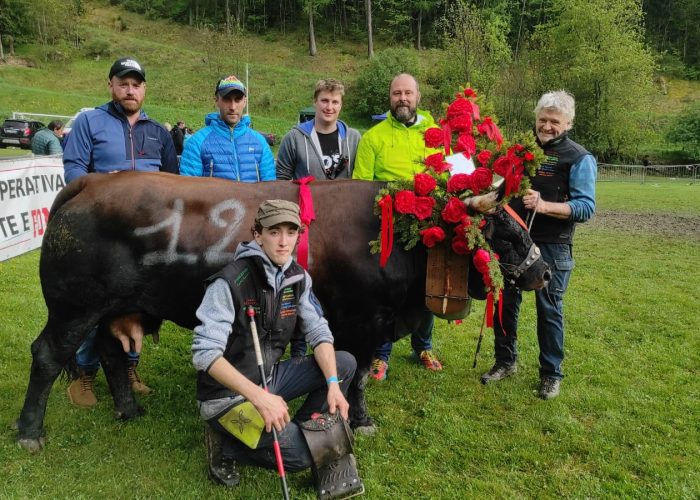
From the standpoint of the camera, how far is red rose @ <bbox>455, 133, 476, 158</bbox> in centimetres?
390

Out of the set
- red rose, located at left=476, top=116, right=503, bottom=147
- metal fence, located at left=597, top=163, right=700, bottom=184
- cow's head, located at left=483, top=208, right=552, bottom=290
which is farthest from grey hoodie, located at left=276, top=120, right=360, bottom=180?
metal fence, located at left=597, top=163, right=700, bottom=184

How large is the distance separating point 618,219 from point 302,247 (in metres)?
13.4

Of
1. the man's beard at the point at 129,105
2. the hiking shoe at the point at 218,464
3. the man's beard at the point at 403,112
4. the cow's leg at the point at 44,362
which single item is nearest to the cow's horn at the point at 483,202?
the man's beard at the point at 403,112

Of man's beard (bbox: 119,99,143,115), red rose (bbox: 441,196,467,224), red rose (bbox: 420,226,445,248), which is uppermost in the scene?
man's beard (bbox: 119,99,143,115)

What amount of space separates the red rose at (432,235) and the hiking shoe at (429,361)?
1918 mm

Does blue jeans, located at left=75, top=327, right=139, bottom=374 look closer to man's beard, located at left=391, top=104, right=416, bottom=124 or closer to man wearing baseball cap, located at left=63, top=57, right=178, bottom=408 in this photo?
man wearing baseball cap, located at left=63, top=57, right=178, bottom=408

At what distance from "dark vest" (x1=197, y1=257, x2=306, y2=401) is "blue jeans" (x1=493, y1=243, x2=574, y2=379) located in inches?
86.9

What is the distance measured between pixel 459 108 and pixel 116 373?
3.37m

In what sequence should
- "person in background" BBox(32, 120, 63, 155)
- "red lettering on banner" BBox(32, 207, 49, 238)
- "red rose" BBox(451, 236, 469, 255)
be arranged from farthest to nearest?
"person in background" BBox(32, 120, 63, 155)
"red lettering on banner" BBox(32, 207, 49, 238)
"red rose" BBox(451, 236, 469, 255)

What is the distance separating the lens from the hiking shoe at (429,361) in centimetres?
524

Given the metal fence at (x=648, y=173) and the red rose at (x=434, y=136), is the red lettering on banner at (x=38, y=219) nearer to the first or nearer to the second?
the red rose at (x=434, y=136)

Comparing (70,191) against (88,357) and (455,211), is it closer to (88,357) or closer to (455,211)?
(88,357)

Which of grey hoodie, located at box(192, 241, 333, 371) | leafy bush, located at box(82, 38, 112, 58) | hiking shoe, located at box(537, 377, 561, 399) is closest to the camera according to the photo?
grey hoodie, located at box(192, 241, 333, 371)

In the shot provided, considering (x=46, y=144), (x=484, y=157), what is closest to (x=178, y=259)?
(x=484, y=157)
